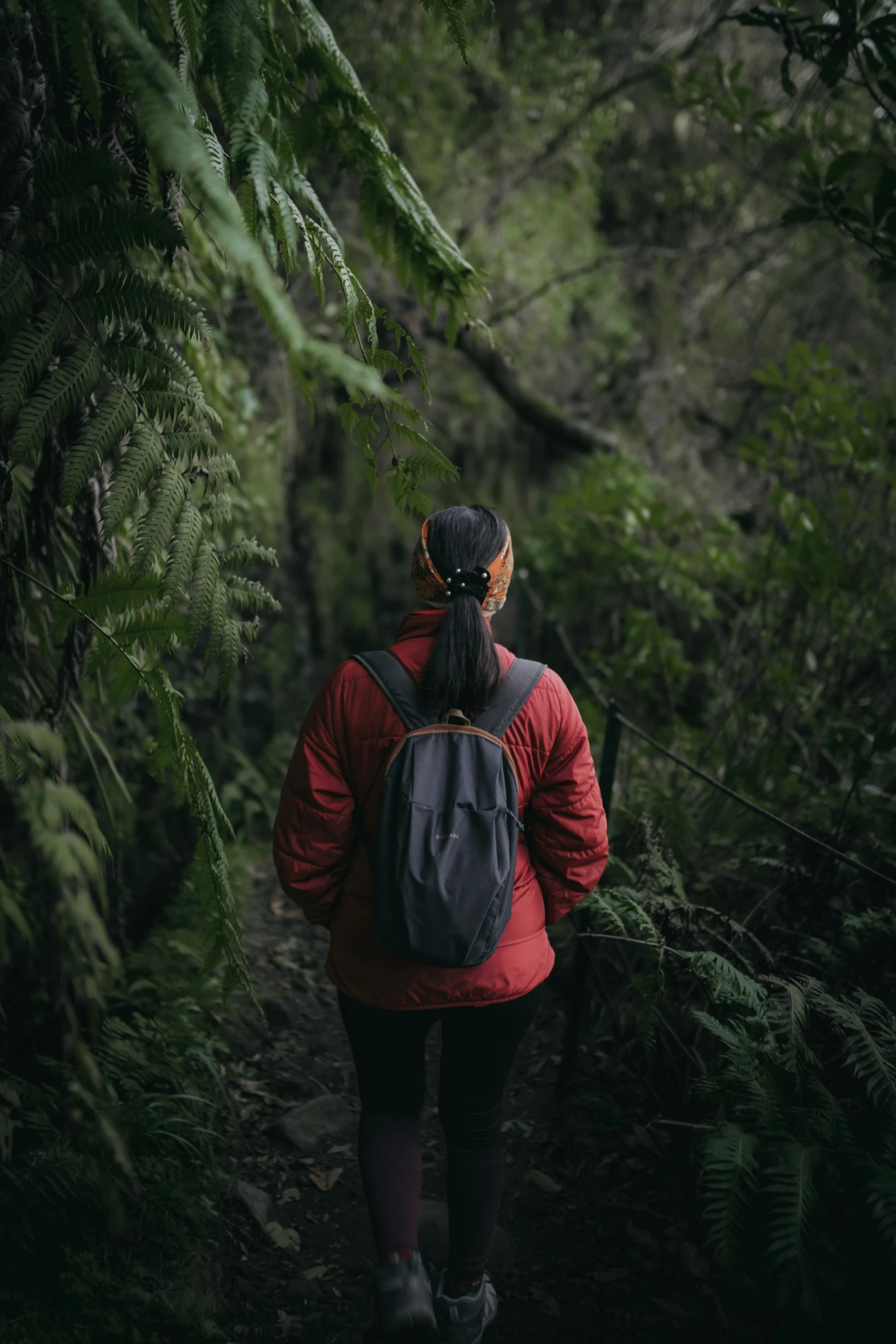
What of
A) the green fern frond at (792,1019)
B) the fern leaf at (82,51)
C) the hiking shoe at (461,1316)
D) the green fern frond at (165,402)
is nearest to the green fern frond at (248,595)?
the green fern frond at (165,402)

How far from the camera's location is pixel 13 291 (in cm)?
143

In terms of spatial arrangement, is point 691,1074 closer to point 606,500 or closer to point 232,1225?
point 232,1225

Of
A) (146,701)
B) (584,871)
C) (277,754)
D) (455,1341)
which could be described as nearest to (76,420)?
(584,871)

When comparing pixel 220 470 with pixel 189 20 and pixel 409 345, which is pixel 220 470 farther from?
pixel 189 20

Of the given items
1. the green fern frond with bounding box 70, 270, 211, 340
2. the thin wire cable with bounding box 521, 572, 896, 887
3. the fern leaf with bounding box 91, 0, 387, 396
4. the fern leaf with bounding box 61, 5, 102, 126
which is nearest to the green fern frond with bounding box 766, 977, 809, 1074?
the thin wire cable with bounding box 521, 572, 896, 887

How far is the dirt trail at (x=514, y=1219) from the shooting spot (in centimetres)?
224

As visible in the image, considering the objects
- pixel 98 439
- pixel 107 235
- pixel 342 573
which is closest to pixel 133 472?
pixel 98 439

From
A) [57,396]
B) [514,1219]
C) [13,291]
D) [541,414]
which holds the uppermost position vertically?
[541,414]

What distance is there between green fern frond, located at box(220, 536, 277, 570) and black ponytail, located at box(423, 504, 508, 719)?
0.38 m

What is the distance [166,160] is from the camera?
1049 mm

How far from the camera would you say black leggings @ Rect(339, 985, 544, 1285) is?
2.04 metres

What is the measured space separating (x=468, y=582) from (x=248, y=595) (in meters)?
0.51

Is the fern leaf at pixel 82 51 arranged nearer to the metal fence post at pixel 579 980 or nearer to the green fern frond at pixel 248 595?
the green fern frond at pixel 248 595

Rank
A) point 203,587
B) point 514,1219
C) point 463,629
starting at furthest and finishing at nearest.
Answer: point 514,1219, point 463,629, point 203,587
